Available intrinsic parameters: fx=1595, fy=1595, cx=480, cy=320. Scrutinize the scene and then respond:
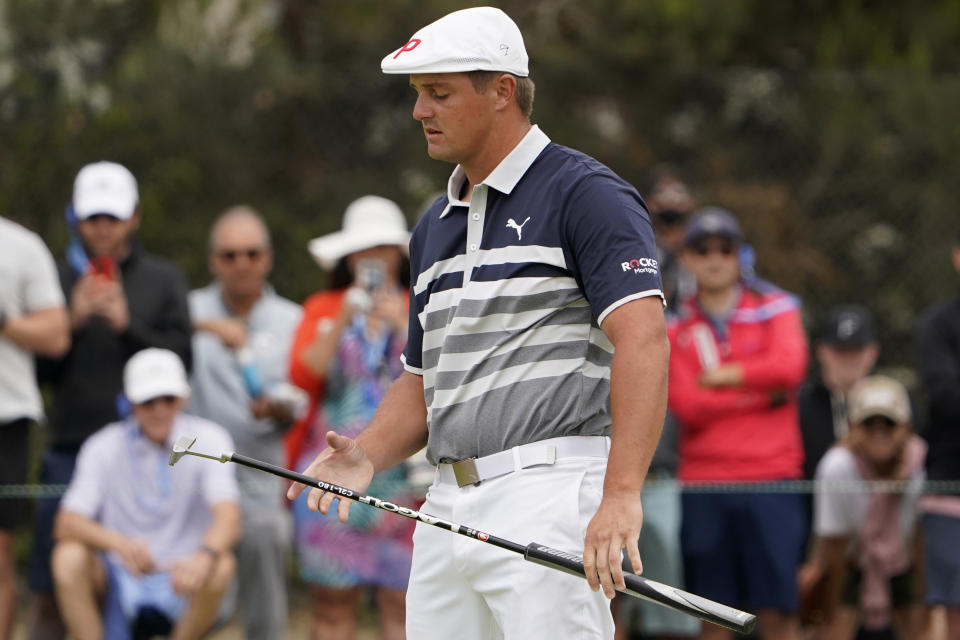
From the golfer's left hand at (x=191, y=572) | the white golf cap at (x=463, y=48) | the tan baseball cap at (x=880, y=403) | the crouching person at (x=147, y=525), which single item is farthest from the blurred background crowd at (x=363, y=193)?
the white golf cap at (x=463, y=48)

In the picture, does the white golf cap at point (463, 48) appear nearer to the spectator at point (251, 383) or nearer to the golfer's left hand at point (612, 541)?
the golfer's left hand at point (612, 541)

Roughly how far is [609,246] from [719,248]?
3.17 meters

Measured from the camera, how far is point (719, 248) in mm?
6746

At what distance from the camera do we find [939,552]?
257 inches

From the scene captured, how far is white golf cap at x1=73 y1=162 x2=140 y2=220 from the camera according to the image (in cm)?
666

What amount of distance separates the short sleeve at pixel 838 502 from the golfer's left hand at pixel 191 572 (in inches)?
102

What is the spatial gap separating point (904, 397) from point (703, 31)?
426 cm

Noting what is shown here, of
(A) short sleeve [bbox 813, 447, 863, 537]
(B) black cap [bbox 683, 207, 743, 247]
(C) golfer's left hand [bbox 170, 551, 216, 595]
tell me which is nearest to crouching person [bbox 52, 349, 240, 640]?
(C) golfer's left hand [bbox 170, 551, 216, 595]

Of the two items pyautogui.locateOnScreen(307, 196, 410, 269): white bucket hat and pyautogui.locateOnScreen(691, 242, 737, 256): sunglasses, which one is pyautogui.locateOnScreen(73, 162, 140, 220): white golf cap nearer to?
pyautogui.locateOnScreen(307, 196, 410, 269): white bucket hat

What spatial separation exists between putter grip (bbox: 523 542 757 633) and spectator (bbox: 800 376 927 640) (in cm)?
343

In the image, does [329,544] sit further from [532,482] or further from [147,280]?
[532,482]

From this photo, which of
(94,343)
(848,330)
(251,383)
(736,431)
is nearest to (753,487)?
(736,431)

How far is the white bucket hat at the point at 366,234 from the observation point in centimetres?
677

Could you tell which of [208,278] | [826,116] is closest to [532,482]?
[208,278]
